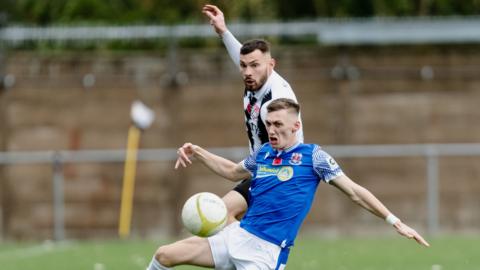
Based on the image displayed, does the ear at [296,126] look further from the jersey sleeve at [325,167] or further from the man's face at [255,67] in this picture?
the man's face at [255,67]

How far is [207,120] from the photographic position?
69.8 ft

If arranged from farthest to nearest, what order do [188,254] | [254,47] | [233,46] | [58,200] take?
[58,200], [233,46], [254,47], [188,254]

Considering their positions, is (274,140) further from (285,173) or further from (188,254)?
(188,254)

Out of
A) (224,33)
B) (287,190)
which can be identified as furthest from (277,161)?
(224,33)

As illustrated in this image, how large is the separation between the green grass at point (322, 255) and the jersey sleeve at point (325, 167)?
14.5 ft

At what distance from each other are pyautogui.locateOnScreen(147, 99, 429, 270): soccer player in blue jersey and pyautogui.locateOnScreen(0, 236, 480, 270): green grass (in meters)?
4.36

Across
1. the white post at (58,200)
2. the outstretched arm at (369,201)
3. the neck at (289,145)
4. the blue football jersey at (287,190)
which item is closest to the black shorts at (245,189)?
the blue football jersey at (287,190)

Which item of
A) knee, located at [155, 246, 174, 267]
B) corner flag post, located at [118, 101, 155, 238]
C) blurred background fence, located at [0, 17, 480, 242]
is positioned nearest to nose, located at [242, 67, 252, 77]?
knee, located at [155, 246, 174, 267]

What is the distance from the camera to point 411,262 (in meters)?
13.0

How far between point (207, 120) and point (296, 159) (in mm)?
13273

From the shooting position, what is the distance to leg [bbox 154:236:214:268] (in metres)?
8.11

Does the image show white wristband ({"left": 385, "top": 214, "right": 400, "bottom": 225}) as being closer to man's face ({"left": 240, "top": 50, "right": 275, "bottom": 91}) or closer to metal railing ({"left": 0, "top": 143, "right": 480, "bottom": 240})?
man's face ({"left": 240, "top": 50, "right": 275, "bottom": 91})

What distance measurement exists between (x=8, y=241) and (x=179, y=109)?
399 cm

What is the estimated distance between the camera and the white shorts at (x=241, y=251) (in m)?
7.94
